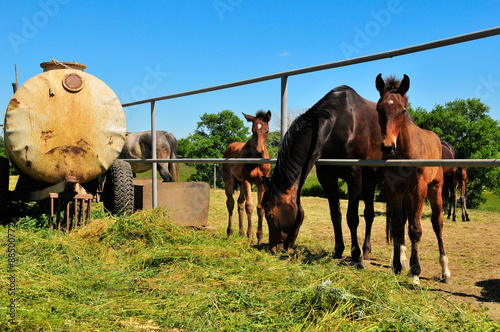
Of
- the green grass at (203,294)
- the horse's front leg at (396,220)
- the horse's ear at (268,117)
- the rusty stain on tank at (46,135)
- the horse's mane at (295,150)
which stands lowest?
the green grass at (203,294)

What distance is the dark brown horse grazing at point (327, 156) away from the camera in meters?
3.77

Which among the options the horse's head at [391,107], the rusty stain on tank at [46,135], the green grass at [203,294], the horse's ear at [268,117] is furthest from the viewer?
the horse's ear at [268,117]

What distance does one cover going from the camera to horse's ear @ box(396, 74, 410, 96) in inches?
121

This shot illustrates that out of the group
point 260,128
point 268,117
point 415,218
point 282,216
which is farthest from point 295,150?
point 268,117

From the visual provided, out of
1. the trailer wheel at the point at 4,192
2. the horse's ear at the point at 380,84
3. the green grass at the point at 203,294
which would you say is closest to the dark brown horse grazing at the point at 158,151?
the trailer wheel at the point at 4,192

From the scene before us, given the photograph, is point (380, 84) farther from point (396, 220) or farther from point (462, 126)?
point (462, 126)

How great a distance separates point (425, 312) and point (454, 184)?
8.81m

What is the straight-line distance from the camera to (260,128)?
5883mm

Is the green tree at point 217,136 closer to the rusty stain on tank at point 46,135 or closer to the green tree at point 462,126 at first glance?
the green tree at point 462,126

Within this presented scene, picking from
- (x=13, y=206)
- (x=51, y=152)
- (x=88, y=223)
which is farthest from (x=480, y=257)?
(x=13, y=206)

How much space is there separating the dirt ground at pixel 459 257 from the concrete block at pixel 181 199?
5.49 feet

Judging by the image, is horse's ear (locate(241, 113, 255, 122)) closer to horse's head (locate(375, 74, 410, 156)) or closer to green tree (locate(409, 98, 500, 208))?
green tree (locate(409, 98, 500, 208))

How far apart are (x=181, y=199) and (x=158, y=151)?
284 inches

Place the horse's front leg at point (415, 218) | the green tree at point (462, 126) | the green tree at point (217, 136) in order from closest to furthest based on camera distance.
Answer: the horse's front leg at point (415, 218) → the green tree at point (462, 126) → the green tree at point (217, 136)
